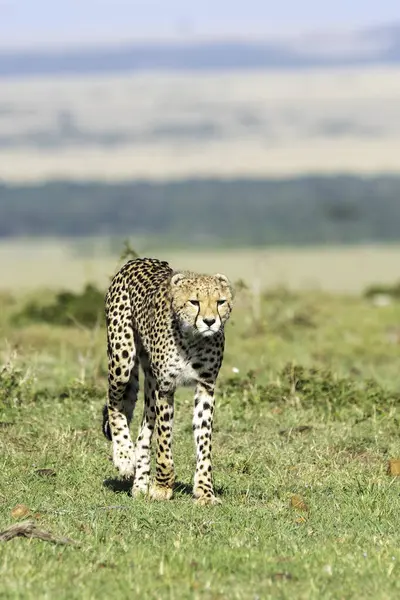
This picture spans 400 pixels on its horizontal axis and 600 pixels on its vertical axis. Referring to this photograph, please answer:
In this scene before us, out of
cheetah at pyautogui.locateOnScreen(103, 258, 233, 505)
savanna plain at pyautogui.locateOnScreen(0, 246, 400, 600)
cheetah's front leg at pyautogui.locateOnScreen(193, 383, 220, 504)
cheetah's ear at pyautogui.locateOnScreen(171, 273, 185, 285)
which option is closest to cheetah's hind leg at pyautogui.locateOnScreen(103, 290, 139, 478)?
cheetah at pyautogui.locateOnScreen(103, 258, 233, 505)

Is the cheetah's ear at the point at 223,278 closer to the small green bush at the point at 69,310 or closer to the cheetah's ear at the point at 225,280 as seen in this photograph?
the cheetah's ear at the point at 225,280

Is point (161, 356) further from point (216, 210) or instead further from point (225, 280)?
point (216, 210)

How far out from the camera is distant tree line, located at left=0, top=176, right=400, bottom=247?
314 ft

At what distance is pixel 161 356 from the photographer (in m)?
8.41

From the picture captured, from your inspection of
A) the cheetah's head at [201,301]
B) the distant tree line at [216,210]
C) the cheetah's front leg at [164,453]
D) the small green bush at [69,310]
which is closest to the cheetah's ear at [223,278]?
the cheetah's head at [201,301]

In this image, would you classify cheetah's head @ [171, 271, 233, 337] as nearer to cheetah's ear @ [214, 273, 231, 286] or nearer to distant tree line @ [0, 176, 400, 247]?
cheetah's ear @ [214, 273, 231, 286]

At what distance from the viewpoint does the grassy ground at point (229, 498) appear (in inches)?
246

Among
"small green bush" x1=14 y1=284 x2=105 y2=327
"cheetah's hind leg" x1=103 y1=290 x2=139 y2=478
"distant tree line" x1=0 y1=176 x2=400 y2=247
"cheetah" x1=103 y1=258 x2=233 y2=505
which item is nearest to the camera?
"cheetah" x1=103 y1=258 x2=233 y2=505

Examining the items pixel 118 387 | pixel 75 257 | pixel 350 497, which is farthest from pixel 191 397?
pixel 75 257

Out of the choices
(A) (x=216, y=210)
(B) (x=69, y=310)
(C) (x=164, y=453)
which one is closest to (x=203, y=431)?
(C) (x=164, y=453)

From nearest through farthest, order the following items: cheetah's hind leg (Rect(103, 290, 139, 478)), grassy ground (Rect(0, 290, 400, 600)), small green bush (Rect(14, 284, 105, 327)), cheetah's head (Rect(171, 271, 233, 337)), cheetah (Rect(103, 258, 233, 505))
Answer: grassy ground (Rect(0, 290, 400, 600)) → cheetah's head (Rect(171, 271, 233, 337)) → cheetah (Rect(103, 258, 233, 505)) → cheetah's hind leg (Rect(103, 290, 139, 478)) → small green bush (Rect(14, 284, 105, 327))

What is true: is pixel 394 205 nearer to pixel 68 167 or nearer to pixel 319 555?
pixel 68 167

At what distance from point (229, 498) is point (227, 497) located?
0.03 m

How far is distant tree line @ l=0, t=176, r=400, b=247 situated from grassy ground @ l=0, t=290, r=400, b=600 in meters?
70.9
